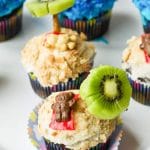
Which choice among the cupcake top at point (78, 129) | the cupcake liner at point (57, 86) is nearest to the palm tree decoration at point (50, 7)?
the cupcake liner at point (57, 86)

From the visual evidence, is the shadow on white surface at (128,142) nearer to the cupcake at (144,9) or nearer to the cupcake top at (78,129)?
the cupcake top at (78,129)

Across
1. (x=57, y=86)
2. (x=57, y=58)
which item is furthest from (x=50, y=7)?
(x=57, y=86)

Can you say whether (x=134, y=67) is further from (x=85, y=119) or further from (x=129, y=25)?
(x=129, y=25)

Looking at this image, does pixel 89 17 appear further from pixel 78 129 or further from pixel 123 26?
pixel 78 129

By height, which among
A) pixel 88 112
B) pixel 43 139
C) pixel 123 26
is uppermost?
pixel 88 112

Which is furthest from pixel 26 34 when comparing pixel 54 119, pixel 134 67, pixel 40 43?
pixel 54 119

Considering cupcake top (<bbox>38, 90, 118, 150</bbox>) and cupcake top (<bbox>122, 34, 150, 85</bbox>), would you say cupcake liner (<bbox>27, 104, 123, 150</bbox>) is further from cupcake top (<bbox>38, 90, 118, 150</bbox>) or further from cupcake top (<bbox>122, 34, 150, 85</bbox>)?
cupcake top (<bbox>122, 34, 150, 85</bbox>)
